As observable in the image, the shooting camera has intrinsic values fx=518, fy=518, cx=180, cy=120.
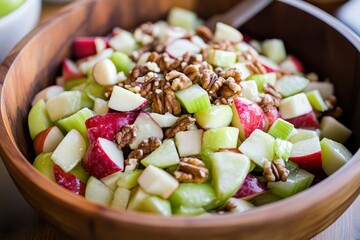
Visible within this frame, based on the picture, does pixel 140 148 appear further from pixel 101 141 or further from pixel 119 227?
pixel 119 227

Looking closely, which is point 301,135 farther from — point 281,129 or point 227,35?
point 227,35

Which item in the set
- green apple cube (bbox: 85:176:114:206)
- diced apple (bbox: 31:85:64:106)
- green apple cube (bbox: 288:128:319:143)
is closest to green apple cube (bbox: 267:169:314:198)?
green apple cube (bbox: 288:128:319:143)

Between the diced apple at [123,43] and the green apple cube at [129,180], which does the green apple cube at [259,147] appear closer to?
the green apple cube at [129,180]

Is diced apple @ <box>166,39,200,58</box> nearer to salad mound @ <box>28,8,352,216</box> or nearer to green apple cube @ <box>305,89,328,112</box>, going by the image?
salad mound @ <box>28,8,352,216</box>

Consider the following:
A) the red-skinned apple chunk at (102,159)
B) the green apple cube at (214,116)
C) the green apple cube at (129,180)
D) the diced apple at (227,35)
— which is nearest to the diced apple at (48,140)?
the red-skinned apple chunk at (102,159)

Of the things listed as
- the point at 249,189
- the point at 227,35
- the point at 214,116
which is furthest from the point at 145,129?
the point at 227,35

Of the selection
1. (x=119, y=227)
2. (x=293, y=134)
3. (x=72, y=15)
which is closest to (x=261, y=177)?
(x=293, y=134)

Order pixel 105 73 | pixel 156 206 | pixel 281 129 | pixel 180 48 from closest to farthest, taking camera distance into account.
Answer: pixel 156 206 → pixel 281 129 → pixel 105 73 → pixel 180 48

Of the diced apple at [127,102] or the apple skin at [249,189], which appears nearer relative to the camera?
the apple skin at [249,189]

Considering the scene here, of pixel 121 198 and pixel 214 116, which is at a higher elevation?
pixel 214 116
